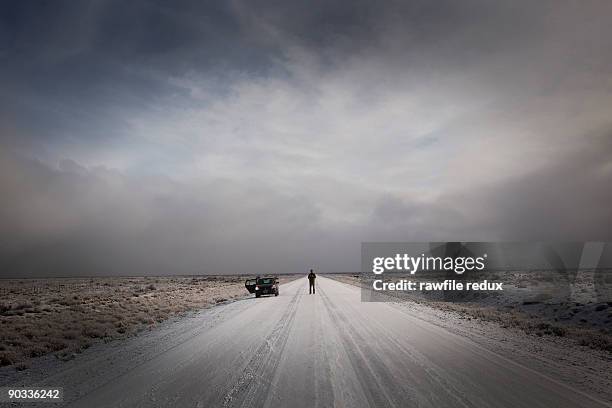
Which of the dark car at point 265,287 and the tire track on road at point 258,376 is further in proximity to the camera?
the dark car at point 265,287

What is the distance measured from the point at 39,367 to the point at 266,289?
73.7 ft

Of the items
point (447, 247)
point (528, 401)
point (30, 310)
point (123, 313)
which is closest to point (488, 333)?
point (528, 401)

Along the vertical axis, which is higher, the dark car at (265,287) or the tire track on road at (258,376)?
the tire track on road at (258,376)

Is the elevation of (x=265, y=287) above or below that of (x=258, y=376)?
below

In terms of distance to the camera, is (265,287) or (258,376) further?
(265,287)

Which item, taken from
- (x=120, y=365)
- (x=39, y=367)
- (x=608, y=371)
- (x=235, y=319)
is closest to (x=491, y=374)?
(x=608, y=371)

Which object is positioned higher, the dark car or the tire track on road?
the tire track on road

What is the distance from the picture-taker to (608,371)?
25.7 ft

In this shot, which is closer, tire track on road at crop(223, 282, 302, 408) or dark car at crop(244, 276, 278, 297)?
tire track on road at crop(223, 282, 302, 408)

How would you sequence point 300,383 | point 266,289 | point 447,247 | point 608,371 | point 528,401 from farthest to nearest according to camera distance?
point 447,247 → point 266,289 → point 608,371 → point 300,383 → point 528,401

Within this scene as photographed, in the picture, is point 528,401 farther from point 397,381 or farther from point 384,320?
point 384,320

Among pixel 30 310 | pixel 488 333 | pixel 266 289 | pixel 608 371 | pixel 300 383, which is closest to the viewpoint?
pixel 300 383

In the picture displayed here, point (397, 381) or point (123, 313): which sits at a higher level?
Answer: point (397, 381)

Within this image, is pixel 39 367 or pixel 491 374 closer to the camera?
pixel 491 374
